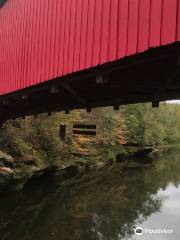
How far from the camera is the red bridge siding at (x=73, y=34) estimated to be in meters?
5.14

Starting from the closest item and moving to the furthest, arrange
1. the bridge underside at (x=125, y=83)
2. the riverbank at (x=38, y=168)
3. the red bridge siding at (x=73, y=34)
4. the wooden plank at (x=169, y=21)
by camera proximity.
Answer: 1. the wooden plank at (x=169, y=21)
2. the red bridge siding at (x=73, y=34)
3. the bridge underside at (x=125, y=83)
4. the riverbank at (x=38, y=168)

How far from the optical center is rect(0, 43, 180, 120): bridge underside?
5551 millimetres

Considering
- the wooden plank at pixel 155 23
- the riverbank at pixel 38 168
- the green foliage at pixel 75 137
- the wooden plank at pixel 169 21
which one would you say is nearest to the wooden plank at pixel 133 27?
the wooden plank at pixel 155 23

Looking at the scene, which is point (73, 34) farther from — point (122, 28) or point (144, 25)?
point (144, 25)

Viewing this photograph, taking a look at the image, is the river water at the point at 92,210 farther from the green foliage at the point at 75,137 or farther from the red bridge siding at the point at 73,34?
the red bridge siding at the point at 73,34

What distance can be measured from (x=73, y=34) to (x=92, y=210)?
10064 millimetres

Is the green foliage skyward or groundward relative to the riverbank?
skyward

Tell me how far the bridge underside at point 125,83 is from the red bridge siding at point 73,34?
0.16 metres

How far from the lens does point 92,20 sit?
256 inches

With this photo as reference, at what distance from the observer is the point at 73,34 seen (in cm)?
703

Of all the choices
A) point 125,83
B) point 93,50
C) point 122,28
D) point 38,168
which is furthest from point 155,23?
point 38,168

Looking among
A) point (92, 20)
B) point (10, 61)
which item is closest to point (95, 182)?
point (10, 61)

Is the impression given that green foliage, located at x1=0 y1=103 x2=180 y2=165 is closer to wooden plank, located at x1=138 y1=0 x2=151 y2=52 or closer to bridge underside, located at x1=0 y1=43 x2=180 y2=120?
bridge underside, located at x1=0 y1=43 x2=180 y2=120

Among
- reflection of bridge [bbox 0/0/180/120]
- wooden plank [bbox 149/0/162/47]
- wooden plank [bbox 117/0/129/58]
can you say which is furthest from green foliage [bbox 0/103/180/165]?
wooden plank [bbox 149/0/162/47]
